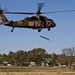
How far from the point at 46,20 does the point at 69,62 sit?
16434 centimetres

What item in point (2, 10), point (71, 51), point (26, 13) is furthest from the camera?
point (71, 51)

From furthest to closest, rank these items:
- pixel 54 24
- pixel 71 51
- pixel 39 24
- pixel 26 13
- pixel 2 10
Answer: pixel 71 51
pixel 54 24
pixel 39 24
pixel 2 10
pixel 26 13

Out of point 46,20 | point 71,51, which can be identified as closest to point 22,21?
point 46,20

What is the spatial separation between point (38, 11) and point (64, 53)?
171 m

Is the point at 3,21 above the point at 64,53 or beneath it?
beneath

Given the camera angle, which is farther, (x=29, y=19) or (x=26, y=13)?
(x=29, y=19)

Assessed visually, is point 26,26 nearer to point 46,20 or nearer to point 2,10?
point 46,20

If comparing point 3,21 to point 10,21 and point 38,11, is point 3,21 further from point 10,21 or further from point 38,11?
point 38,11

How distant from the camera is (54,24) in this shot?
3291cm

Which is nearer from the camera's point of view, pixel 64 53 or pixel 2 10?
pixel 2 10

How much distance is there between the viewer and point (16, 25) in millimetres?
30953

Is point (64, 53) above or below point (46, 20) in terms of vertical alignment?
above

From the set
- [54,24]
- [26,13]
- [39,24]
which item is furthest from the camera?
[54,24]

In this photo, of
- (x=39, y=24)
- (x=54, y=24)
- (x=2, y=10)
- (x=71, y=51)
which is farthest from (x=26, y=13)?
(x=71, y=51)
